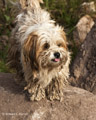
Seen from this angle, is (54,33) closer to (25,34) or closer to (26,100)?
(25,34)

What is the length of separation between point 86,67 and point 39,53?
2.12 metres

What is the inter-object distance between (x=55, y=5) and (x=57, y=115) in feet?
16.7

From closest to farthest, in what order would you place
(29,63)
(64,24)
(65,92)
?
(29,63) < (65,92) < (64,24)

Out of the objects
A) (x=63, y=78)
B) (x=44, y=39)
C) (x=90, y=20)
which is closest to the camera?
(x=44, y=39)

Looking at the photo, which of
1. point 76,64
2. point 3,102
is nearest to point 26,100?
point 3,102

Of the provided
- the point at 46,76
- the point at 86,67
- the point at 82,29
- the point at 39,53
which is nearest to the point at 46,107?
the point at 46,76

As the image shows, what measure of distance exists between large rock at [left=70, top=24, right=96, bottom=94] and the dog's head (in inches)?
69.7

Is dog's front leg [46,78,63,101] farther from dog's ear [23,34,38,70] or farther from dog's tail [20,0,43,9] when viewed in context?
dog's tail [20,0,43,9]

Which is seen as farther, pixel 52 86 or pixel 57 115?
pixel 52 86

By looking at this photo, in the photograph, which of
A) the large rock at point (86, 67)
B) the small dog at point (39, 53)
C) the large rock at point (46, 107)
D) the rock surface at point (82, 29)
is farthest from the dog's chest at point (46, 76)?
the rock surface at point (82, 29)

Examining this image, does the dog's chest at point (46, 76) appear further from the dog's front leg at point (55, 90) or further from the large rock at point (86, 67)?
the large rock at point (86, 67)

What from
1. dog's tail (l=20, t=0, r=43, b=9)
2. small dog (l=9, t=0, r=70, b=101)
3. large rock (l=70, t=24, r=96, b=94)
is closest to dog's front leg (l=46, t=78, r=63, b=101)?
small dog (l=9, t=0, r=70, b=101)

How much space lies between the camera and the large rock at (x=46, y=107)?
14.6 feet

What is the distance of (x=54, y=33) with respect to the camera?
4.14 m
